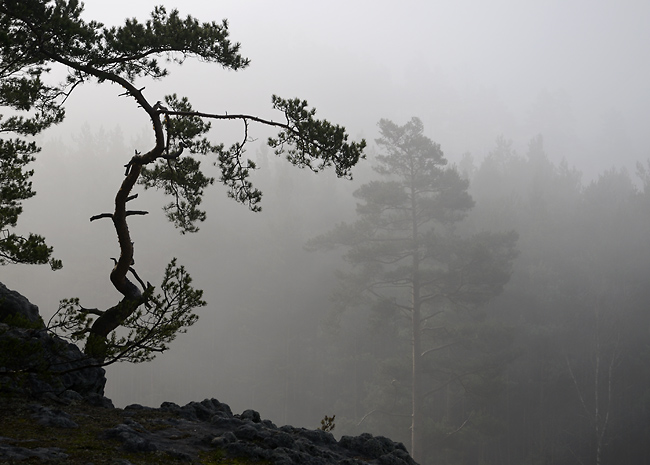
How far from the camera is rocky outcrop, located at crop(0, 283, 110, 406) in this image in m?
4.58

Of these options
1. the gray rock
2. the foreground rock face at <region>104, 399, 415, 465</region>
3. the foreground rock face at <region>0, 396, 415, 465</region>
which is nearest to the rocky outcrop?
the gray rock

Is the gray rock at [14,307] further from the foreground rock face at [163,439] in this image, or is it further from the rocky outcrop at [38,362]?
the foreground rock face at [163,439]

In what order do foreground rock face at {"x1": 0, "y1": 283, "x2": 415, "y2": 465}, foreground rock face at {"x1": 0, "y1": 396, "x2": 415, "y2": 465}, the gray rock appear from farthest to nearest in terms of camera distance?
the gray rock
foreground rock face at {"x1": 0, "y1": 283, "x2": 415, "y2": 465}
foreground rock face at {"x1": 0, "y1": 396, "x2": 415, "y2": 465}

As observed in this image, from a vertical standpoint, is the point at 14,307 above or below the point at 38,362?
above

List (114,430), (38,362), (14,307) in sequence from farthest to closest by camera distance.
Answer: (14,307)
(38,362)
(114,430)

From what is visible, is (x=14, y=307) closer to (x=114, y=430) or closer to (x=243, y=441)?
(x=114, y=430)

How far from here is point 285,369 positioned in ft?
124

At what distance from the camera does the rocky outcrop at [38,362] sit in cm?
458

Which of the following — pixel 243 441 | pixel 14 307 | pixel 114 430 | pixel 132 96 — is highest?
pixel 132 96

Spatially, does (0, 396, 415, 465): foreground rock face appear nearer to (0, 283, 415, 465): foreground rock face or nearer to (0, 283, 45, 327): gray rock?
(0, 283, 415, 465): foreground rock face

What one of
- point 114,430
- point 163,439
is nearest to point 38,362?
point 114,430

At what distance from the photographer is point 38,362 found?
18.3 ft

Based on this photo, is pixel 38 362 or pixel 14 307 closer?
pixel 38 362

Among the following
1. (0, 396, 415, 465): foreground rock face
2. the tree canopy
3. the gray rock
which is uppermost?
the tree canopy
